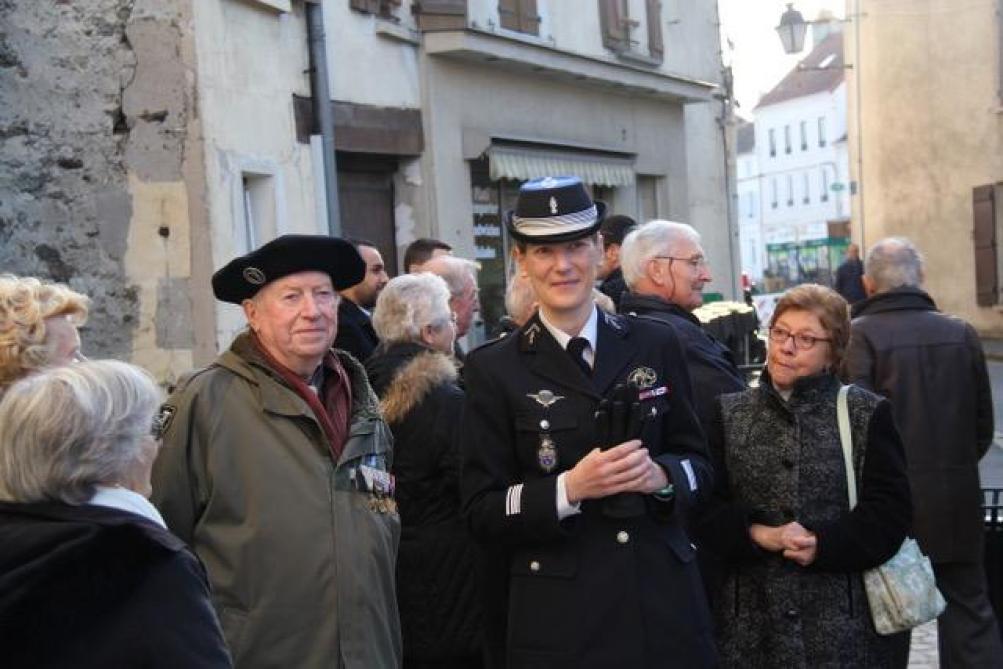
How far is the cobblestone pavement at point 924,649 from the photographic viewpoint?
273 inches

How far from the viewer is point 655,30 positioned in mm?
17453

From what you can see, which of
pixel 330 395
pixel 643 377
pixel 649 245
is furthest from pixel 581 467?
pixel 649 245

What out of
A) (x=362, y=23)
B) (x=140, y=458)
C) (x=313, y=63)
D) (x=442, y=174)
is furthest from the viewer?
(x=442, y=174)

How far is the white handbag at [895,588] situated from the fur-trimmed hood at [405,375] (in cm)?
139

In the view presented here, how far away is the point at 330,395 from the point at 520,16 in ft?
34.5

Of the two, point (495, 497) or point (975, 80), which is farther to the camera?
point (975, 80)

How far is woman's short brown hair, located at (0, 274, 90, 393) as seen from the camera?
3.96m

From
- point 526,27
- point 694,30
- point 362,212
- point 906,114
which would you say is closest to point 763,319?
point 906,114

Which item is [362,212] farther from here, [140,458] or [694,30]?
[140,458]

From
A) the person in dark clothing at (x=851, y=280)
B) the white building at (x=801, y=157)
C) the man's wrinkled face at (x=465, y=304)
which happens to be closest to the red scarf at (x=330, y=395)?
the man's wrinkled face at (x=465, y=304)

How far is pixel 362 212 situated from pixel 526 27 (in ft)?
9.99

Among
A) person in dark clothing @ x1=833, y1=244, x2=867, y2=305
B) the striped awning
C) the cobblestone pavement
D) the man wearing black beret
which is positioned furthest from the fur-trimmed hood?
person in dark clothing @ x1=833, y1=244, x2=867, y2=305

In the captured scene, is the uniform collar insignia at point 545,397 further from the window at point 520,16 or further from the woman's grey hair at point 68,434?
the window at point 520,16

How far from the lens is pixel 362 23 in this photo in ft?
39.1
